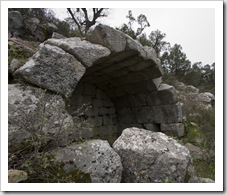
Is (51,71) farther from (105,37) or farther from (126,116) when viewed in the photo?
(126,116)

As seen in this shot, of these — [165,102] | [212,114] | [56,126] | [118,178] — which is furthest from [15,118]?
[212,114]

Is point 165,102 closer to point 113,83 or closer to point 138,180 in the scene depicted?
point 113,83

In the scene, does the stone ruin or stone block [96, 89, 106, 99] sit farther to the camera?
stone block [96, 89, 106, 99]

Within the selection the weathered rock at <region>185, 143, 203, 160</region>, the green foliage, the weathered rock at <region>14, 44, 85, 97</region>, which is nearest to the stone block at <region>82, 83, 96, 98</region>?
the green foliage

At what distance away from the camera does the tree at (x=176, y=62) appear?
1174 centimetres

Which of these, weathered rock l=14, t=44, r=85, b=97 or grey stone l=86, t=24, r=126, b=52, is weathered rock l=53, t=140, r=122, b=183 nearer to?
→ weathered rock l=14, t=44, r=85, b=97

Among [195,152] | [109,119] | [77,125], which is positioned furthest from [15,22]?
[195,152]

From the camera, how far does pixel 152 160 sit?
2885 millimetres

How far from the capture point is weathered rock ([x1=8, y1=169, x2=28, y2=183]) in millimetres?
2213

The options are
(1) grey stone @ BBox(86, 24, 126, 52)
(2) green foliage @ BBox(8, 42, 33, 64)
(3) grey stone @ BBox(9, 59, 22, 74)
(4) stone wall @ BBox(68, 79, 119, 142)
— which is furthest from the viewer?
(4) stone wall @ BBox(68, 79, 119, 142)

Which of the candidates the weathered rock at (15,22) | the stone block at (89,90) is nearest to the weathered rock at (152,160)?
the stone block at (89,90)

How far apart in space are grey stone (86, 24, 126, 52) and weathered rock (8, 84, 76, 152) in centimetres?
141

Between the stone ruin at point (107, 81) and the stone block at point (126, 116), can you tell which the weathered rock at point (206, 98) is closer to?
the stone ruin at point (107, 81)

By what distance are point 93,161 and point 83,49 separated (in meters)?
1.67
